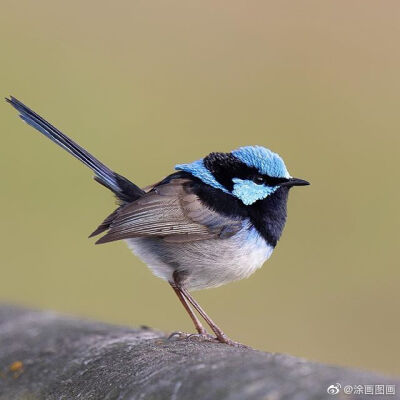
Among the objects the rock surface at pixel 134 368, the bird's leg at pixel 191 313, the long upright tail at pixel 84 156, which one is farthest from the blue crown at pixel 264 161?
the rock surface at pixel 134 368

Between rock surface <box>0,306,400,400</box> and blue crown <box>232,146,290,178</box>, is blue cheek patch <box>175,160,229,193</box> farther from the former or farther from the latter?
rock surface <box>0,306,400,400</box>

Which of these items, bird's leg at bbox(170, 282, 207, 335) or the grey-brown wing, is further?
bird's leg at bbox(170, 282, 207, 335)

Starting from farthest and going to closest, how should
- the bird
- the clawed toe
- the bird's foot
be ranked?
the bird < the clawed toe < the bird's foot

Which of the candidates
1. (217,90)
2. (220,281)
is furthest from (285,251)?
(220,281)

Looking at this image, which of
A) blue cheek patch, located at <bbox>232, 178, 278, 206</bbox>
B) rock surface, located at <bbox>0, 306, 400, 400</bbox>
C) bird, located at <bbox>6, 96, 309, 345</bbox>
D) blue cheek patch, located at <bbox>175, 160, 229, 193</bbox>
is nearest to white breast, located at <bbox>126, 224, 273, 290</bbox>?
bird, located at <bbox>6, 96, 309, 345</bbox>

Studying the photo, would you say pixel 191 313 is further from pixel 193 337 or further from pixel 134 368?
pixel 134 368

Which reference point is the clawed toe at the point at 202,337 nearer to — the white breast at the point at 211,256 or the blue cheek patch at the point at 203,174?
the white breast at the point at 211,256
